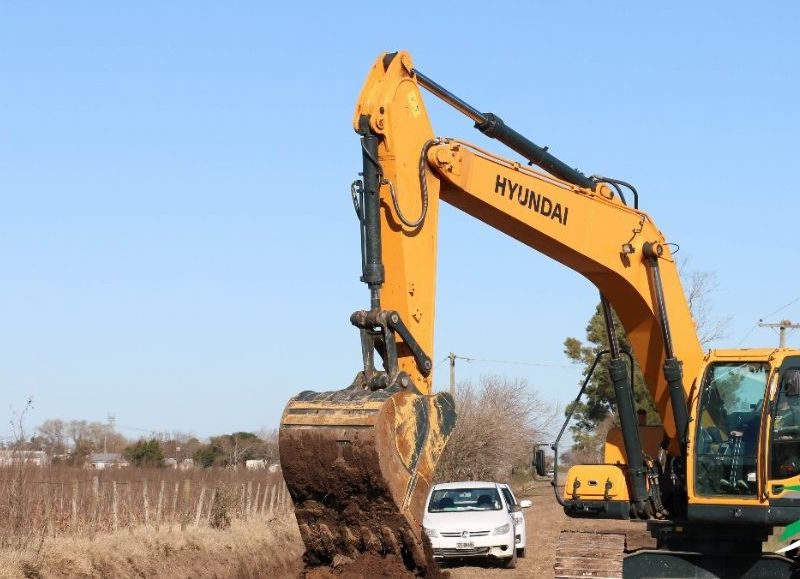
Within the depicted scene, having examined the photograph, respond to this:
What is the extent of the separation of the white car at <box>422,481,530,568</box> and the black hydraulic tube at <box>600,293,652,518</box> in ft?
26.5

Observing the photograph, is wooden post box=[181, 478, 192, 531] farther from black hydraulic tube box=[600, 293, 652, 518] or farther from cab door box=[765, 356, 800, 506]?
cab door box=[765, 356, 800, 506]

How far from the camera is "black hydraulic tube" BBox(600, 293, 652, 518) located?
1461 cm

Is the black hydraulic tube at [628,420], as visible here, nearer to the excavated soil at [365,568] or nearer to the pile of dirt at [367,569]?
the pile of dirt at [367,569]

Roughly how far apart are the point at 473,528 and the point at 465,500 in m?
1.27

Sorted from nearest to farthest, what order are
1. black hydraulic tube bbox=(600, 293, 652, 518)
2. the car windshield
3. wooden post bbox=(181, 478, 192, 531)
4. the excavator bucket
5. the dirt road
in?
the excavator bucket
black hydraulic tube bbox=(600, 293, 652, 518)
the dirt road
wooden post bbox=(181, 478, 192, 531)
the car windshield

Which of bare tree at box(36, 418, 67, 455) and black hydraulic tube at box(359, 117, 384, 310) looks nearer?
black hydraulic tube at box(359, 117, 384, 310)

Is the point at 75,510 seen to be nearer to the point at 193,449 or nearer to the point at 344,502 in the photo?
the point at 344,502

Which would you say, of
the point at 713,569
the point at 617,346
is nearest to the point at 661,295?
the point at 617,346

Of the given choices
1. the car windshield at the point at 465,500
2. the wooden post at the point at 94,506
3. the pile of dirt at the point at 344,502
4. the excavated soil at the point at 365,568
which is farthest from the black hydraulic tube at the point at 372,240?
the car windshield at the point at 465,500

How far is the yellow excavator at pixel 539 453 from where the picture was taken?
10570 mm

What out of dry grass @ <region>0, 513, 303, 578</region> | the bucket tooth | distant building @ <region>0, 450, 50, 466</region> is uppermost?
distant building @ <region>0, 450, 50, 466</region>

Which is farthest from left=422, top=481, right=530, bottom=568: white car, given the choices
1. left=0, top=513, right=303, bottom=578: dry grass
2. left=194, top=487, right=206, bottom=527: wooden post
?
left=194, top=487, right=206, bottom=527: wooden post

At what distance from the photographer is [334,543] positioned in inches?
427

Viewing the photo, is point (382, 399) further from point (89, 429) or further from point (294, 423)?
point (89, 429)
